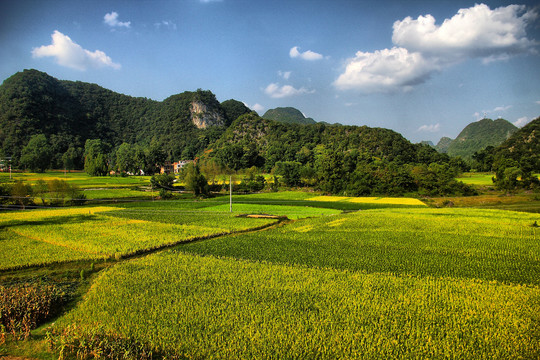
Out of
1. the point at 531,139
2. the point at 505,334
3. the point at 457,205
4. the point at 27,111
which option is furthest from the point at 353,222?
the point at 27,111

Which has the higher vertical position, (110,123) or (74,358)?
(110,123)

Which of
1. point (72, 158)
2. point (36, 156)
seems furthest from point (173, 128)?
point (36, 156)

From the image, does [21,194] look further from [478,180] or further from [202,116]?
[202,116]

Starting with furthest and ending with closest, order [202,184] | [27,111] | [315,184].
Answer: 1. [27,111]
2. [315,184]
3. [202,184]

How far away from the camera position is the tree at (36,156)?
59250 millimetres

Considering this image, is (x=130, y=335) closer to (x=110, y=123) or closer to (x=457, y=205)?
(x=457, y=205)

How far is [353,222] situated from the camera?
24.0 metres

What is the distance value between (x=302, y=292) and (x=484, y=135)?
690ft

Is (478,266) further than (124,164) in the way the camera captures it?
No

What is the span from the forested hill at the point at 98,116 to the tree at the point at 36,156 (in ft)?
13.6

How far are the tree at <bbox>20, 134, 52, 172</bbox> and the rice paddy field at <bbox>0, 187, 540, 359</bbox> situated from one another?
50176 millimetres

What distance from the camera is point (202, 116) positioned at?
466 ft

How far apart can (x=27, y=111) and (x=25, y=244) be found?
277 ft

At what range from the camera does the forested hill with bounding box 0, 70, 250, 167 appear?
77500 millimetres
